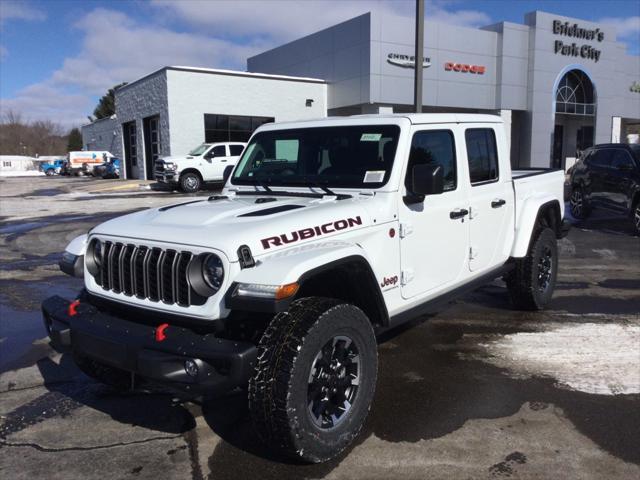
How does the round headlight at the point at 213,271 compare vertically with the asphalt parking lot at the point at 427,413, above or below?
above

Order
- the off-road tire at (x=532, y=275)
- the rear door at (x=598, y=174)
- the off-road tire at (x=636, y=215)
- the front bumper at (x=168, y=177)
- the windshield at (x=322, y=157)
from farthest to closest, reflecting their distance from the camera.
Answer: the front bumper at (x=168, y=177), the rear door at (x=598, y=174), the off-road tire at (x=636, y=215), the off-road tire at (x=532, y=275), the windshield at (x=322, y=157)

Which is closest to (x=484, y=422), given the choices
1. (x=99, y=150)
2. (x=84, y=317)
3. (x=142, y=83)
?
(x=84, y=317)

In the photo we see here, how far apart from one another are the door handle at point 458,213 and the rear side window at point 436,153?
0.18 meters

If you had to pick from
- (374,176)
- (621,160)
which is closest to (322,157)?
(374,176)

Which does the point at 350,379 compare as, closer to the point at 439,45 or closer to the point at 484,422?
the point at 484,422

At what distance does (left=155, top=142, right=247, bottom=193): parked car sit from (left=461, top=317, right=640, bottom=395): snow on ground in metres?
17.9

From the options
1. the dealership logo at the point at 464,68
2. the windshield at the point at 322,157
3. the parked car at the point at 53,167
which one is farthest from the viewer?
the parked car at the point at 53,167

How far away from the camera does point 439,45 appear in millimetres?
28344

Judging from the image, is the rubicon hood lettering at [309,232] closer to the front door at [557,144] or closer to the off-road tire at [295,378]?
the off-road tire at [295,378]

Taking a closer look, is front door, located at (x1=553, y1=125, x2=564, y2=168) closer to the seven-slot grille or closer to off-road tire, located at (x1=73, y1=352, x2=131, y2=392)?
off-road tire, located at (x1=73, y1=352, x2=131, y2=392)

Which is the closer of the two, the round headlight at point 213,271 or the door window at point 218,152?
the round headlight at point 213,271

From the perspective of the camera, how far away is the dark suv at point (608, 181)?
11.3m

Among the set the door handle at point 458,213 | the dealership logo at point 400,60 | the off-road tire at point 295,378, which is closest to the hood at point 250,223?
the off-road tire at point 295,378

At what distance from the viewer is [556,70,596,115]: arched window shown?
108 ft
